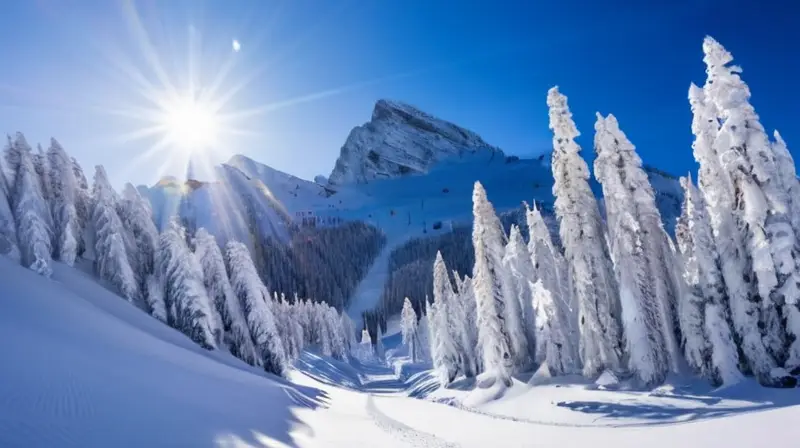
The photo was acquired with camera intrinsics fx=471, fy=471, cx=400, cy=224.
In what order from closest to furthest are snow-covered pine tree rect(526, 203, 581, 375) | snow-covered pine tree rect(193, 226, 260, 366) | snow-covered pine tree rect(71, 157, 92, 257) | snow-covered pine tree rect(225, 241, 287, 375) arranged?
snow-covered pine tree rect(526, 203, 581, 375)
snow-covered pine tree rect(71, 157, 92, 257)
snow-covered pine tree rect(193, 226, 260, 366)
snow-covered pine tree rect(225, 241, 287, 375)

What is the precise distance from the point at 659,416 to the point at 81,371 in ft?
58.9

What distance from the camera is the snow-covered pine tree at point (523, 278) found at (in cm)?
3422

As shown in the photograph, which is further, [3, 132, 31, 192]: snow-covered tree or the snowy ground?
[3, 132, 31, 192]: snow-covered tree

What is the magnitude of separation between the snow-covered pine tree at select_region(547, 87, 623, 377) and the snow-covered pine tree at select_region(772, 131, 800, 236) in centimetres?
861

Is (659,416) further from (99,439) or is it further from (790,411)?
(99,439)

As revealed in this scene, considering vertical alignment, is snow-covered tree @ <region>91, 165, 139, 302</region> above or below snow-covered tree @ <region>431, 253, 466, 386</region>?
above

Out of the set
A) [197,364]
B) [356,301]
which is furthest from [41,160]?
[356,301]

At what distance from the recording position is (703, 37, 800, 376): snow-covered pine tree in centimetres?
1770

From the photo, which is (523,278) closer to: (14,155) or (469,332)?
(469,332)

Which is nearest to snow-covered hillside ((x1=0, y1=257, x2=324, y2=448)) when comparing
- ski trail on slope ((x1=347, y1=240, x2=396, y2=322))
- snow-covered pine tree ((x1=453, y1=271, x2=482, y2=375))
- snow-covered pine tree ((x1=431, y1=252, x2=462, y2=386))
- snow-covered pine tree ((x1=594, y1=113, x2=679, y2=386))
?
snow-covered pine tree ((x1=594, y1=113, x2=679, y2=386))

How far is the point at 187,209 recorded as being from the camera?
170000 millimetres

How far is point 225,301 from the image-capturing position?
31422mm

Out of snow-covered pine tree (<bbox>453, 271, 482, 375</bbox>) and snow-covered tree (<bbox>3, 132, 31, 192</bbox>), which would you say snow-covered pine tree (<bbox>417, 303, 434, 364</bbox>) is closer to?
snow-covered pine tree (<bbox>453, 271, 482, 375</bbox>)

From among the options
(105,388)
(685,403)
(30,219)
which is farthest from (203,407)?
(30,219)
